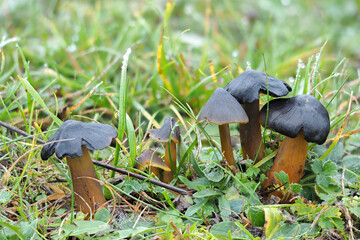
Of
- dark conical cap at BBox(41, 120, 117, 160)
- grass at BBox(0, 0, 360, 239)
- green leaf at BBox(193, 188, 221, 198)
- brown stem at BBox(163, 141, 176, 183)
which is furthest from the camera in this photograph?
brown stem at BBox(163, 141, 176, 183)

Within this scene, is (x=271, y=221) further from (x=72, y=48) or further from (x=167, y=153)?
(x=72, y=48)

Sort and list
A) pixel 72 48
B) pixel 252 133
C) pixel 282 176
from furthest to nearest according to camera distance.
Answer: pixel 72 48 → pixel 252 133 → pixel 282 176

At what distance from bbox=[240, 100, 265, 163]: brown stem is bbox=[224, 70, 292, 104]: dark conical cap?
125mm

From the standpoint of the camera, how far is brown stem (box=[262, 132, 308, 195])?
1.85 m

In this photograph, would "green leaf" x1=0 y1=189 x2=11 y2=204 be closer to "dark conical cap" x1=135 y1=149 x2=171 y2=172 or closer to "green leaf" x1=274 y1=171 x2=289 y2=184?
"dark conical cap" x1=135 y1=149 x2=171 y2=172

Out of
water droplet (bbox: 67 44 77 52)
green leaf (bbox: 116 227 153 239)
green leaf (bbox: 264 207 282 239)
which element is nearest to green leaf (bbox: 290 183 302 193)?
green leaf (bbox: 264 207 282 239)

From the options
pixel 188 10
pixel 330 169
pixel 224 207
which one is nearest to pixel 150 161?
pixel 224 207

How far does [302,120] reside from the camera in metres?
1.68

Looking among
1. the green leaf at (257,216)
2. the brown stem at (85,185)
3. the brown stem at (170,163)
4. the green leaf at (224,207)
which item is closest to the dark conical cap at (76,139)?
the brown stem at (85,185)

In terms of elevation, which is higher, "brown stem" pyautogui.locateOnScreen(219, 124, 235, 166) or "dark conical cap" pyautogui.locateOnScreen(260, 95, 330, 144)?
"dark conical cap" pyautogui.locateOnScreen(260, 95, 330, 144)

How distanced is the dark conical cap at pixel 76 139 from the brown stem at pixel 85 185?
125mm

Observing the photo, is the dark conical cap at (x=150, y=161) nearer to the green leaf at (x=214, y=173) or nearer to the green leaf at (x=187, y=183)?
the green leaf at (x=187, y=183)

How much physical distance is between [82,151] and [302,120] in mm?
1040

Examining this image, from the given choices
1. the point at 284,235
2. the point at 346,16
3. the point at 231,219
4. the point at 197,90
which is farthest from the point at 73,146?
the point at 346,16
